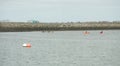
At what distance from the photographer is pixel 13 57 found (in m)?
42.5

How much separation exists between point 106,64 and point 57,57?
642cm

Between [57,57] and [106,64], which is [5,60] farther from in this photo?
[106,64]

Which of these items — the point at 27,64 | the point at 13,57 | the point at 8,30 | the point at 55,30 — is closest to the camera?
the point at 27,64

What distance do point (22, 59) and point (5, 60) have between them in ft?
5.06

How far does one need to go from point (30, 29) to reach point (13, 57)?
7377 cm

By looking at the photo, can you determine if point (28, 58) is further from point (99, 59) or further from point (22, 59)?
point (99, 59)

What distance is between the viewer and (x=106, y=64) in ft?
123

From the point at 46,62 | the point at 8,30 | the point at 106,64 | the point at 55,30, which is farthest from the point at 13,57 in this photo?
the point at 55,30

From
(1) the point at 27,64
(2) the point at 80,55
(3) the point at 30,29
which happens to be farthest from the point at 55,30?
(1) the point at 27,64

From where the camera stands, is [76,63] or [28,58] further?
[28,58]

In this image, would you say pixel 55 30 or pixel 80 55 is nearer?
pixel 80 55

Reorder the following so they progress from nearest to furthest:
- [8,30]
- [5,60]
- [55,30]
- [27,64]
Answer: [27,64] < [5,60] < [8,30] < [55,30]

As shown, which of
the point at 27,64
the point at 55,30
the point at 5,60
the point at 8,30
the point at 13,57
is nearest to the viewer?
the point at 27,64

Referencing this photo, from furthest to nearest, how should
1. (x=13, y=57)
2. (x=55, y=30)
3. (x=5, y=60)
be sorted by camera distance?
(x=55, y=30)
(x=13, y=57)
(x=5, y=60)
